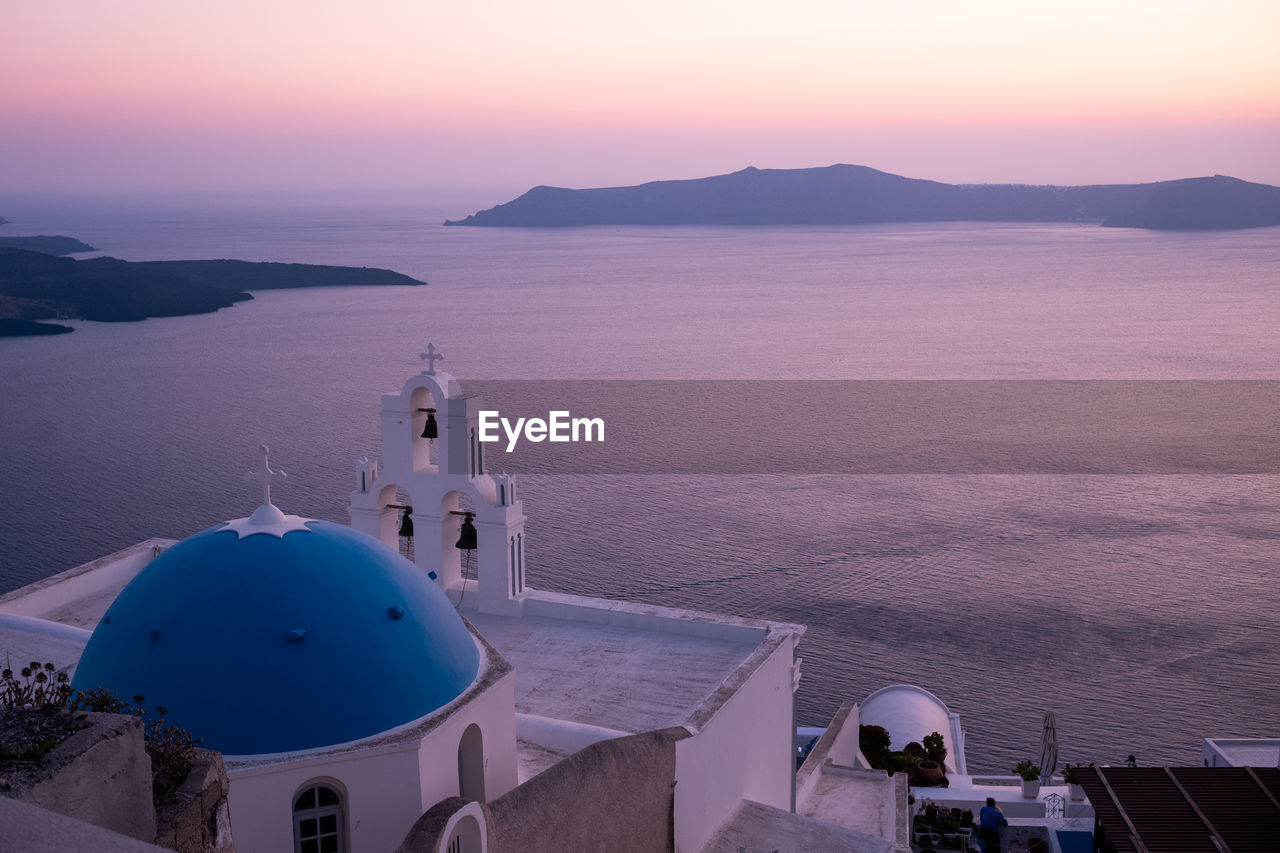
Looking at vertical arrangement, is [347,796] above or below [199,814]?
below

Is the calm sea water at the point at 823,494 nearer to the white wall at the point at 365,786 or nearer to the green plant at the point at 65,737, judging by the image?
the white wall at the point at 365,786

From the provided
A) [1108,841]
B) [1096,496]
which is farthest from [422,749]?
[1096,496]

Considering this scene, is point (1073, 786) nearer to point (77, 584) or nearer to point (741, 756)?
point (741, 756)

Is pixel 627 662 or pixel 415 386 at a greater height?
pixel 415 386

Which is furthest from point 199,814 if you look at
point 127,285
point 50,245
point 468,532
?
point 50,245

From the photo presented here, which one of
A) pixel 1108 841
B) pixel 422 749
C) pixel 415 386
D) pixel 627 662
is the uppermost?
pixel 415 386

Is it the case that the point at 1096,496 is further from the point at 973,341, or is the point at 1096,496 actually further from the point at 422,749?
the point at 422,749
